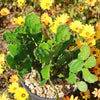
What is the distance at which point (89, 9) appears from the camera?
6.92ft

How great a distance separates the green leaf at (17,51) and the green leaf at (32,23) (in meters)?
0.13

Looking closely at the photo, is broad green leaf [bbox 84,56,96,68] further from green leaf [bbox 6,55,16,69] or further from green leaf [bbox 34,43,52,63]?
green leaf [bbox 6,55,16,69]

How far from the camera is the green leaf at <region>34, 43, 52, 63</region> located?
1.00 m

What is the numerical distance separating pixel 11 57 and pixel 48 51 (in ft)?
0.76

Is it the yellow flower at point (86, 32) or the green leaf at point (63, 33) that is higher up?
the yellow flower at point (86, 32)

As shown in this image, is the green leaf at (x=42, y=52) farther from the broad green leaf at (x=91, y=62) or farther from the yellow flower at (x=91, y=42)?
the yellow flower at (x=91, y=42)

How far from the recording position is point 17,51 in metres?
1.08

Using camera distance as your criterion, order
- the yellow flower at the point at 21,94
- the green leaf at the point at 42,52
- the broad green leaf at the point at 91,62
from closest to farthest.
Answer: the green leaf at the point at 42,52
the broad green leaf at the point at 91,62
the yellow flower at the point at 21,94

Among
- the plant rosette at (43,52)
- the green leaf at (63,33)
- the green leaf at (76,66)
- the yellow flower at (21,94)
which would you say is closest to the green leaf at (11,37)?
the plant rosette at (43,52)

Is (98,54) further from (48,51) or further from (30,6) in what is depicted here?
(30,6)

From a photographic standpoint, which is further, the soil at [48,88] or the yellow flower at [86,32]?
the yellow flower at [86,32]

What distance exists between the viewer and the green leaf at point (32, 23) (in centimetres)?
112

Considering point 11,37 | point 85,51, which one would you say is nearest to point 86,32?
point 85,51

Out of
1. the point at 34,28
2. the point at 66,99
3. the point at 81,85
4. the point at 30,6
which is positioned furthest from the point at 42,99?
the point at 30,6
